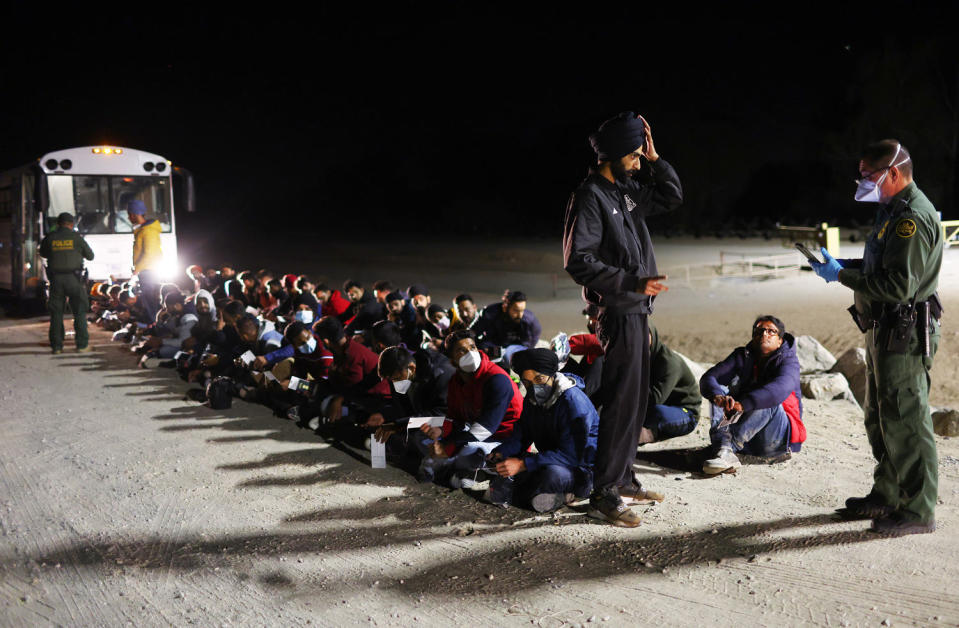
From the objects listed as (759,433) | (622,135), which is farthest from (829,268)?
(759,433)

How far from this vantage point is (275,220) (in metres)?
59.8

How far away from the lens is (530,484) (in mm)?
4527

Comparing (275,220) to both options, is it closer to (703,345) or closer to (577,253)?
(703,345)

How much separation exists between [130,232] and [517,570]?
13.3 m

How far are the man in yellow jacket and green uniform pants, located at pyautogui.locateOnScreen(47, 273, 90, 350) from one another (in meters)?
1.11

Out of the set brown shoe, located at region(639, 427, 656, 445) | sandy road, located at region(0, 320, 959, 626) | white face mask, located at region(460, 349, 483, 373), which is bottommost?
sandy road, located at region(0, 320, 959, 626)

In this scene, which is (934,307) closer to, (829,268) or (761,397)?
(829,268)

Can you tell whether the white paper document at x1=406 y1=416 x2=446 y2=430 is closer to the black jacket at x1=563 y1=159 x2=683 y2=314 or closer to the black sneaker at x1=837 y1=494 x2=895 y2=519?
the black jacket at x1=563 y1=159 x2=683 y2=314

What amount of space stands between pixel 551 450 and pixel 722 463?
1.12 m

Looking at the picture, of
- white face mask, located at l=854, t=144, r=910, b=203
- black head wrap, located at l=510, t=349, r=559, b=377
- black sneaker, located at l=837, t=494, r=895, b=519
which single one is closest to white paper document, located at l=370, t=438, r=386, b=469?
black head wrap, located at l=510, t=349, r=559, b=377

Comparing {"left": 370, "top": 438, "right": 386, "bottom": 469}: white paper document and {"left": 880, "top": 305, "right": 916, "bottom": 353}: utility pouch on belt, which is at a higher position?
{"left": 880, "top": 305, "right": 916, "bottom": 353}: utility pouch on belt

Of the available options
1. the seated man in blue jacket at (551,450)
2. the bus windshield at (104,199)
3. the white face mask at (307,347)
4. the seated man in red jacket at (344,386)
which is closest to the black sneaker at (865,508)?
the seated man in blue jacket at (551,450)

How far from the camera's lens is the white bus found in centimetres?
1436

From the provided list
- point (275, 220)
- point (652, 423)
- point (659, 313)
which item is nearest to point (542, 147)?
point (275, 220)
